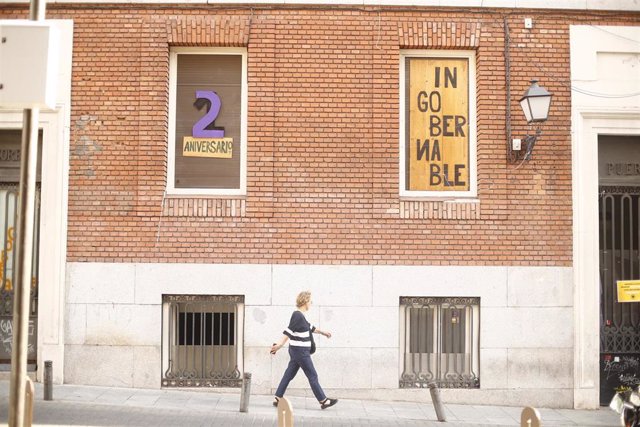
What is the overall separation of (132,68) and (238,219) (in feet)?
9.65

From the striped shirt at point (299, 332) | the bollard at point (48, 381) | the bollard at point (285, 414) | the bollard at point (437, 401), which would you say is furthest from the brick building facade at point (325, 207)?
the bollard at point (285, 414)

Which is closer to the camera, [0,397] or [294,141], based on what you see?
[0,397]

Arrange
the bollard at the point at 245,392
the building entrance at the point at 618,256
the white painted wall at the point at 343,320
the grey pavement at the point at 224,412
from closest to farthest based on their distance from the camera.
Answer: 1. the grey pavement at the point at 224,412
2. the bollard at the point at 245,392
3. the white painted wall at the point at 343,320
4. the building entrance at the point at 618,256

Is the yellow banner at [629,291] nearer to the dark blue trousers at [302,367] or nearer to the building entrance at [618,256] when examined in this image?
the building entrance at [618,256]

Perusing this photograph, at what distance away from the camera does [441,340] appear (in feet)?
→ 38.2

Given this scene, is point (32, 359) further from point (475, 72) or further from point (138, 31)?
point (475, 72)

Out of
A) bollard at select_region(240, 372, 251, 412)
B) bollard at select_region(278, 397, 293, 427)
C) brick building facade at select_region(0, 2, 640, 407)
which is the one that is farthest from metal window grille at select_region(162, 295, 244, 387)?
bollard at select_region(278, 397, 293, 427)

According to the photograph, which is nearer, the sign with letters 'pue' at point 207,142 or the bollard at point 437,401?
the bollard at point 437,401

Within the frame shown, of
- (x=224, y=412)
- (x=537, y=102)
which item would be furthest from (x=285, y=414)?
(x=537, y=102)

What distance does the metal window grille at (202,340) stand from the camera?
11.5 meters

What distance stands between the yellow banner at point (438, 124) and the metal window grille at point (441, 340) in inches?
74.1

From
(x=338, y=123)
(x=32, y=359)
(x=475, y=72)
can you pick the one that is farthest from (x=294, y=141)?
(x=32, y=359)

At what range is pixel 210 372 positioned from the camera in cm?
1156

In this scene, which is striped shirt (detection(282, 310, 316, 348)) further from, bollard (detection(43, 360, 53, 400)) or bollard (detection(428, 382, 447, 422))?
bollard (detection(43, 360, 53, 400))
